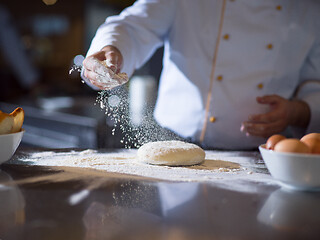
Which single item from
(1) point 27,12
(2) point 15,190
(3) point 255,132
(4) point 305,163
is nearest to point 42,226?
(2) point 15,190

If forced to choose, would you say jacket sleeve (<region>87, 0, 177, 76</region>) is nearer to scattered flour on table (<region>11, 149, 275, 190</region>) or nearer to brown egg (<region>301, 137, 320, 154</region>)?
scattered flour on table (<region>11, 149, 275, 190</region>)

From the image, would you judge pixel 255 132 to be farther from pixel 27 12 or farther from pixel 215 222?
pixel 27 12

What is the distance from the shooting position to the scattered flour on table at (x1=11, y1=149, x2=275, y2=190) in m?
0.87

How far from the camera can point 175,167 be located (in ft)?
3.25

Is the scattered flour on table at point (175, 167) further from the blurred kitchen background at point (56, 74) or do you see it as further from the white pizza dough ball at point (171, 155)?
the blurred kitchen background at point (56, 74)

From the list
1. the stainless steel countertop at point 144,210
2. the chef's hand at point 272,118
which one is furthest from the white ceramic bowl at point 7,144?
the chef's hand at point 272,118

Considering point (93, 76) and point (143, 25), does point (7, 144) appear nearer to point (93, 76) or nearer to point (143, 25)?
point (93, 76)

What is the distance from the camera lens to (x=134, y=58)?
1.52 metres

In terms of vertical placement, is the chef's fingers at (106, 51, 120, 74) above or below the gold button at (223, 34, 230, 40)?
below

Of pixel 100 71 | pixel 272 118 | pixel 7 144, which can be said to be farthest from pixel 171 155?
pixel 272 118

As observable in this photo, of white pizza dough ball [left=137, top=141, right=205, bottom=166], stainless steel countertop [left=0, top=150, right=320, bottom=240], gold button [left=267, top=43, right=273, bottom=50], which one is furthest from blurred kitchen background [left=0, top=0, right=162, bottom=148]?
stainless steel countertop [left=0, top=150, right=320, bottom=240]

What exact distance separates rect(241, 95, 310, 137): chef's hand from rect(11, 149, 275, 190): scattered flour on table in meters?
0.24

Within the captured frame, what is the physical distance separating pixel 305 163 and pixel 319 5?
1.13 meters

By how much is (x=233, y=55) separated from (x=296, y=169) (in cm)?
90
